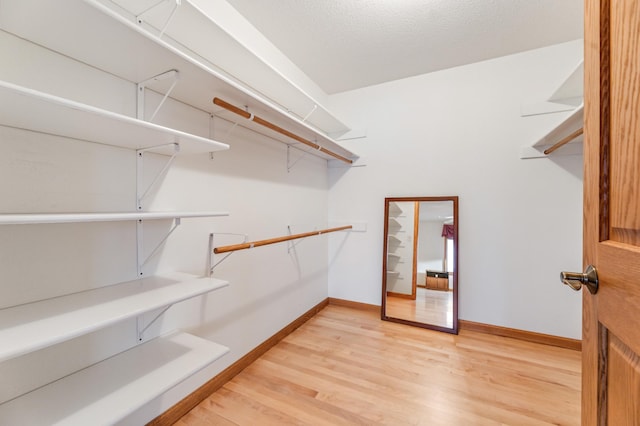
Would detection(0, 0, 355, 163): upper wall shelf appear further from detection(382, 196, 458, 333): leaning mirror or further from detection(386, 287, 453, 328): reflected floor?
detection(386, 287, 453, 328): reflected floor

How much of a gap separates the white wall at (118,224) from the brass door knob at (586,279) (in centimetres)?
151

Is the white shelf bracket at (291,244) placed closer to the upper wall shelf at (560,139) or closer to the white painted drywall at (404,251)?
the white painted drywall at (404,251)

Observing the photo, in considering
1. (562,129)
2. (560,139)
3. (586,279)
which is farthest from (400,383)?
(560,139)

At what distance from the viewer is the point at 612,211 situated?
605 millimetres

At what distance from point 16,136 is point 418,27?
7.34 feet

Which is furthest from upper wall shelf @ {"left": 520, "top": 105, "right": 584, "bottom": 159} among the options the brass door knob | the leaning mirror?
the brass door knob

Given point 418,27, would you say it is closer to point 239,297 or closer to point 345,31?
point 345,31

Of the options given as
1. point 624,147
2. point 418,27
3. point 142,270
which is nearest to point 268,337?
point 142,270

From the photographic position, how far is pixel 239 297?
1.76m

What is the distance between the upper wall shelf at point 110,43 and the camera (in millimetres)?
756

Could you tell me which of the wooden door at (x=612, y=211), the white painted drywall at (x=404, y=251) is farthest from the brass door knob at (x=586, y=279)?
the white painted drywall at (x=404, y=251)

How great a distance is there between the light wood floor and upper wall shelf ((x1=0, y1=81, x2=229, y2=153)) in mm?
1390

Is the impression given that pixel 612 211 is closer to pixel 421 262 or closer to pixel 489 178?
pixel 489 178

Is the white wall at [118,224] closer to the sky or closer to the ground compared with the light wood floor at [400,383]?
closer to the sky
